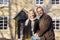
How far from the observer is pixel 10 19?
1959 cm

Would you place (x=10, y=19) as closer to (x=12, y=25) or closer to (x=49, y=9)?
(x=12, y=25)

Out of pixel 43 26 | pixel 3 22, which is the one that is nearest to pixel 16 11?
pixel 3 22

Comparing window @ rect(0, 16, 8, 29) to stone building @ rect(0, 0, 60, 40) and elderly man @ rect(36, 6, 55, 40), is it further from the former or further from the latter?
elderly man @ rect(36, 6, 55, 40)

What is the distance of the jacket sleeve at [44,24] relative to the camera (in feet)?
31.7

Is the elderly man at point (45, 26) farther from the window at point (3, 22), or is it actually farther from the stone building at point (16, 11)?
the window at point (3, 22)

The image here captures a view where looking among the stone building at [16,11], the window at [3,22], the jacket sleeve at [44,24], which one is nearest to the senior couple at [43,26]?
the jacket sleeve at [44,24]

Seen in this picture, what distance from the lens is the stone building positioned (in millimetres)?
19361

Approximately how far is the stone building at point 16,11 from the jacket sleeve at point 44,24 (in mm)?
9454

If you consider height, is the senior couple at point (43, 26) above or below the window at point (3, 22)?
above

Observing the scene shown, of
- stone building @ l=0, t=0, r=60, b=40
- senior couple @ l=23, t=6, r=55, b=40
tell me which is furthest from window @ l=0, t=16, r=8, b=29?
senior couple @ l=23, t=6, r=55, b=40

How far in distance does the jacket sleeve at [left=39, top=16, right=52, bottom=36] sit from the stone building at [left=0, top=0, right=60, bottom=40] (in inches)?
372

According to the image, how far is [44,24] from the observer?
9.83 m

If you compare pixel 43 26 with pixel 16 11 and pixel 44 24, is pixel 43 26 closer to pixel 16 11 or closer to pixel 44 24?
pixel 44 24

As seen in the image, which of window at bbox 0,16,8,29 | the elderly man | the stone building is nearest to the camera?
the elderly man
